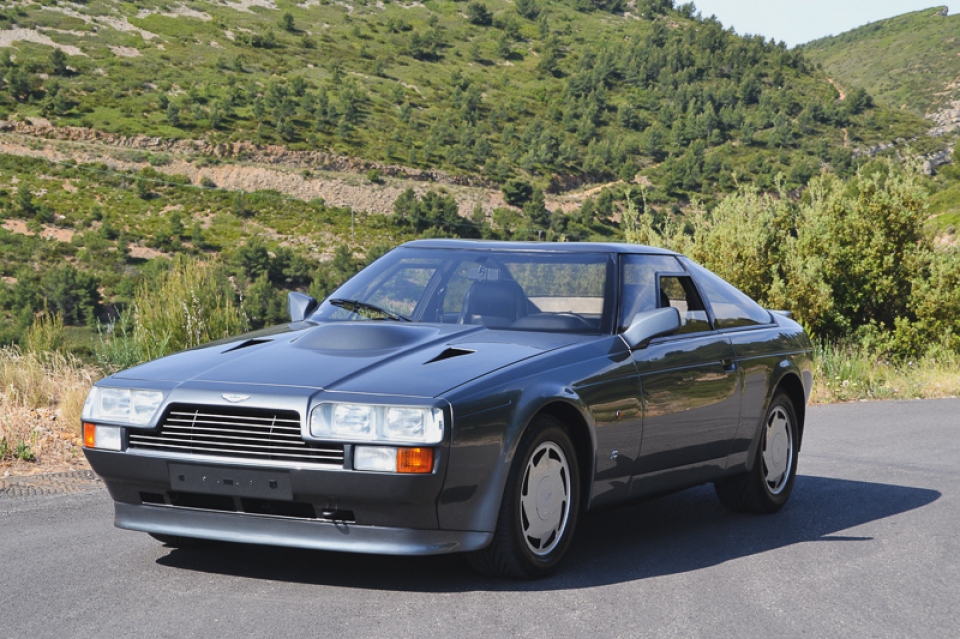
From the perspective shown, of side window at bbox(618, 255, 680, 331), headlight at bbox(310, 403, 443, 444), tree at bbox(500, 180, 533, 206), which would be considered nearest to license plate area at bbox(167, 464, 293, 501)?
headlight at bbox(310, 403, 443, 444)

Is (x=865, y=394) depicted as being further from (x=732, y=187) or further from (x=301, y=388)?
(x=732, y=187)

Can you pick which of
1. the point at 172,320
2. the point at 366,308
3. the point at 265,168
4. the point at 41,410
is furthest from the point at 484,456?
the point at 265,168

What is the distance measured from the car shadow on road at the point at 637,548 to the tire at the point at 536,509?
99 mm

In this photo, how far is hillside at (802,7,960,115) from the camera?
140 meters

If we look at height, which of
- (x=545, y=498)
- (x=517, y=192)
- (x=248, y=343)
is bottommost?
(x=517, y=192)

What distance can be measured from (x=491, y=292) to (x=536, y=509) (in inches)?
53.5

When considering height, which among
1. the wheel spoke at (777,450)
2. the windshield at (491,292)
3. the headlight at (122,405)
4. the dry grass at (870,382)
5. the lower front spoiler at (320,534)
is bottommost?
the dry grass at (870,382)

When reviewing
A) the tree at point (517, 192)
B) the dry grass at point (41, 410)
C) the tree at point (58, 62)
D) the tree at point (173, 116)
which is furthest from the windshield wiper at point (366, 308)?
the tree at point (58, 62)

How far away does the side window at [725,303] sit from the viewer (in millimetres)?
7008

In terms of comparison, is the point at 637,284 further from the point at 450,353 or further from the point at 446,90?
the point at 446,90

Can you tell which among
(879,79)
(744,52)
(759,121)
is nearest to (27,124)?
(759,121)

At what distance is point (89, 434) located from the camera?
504cm

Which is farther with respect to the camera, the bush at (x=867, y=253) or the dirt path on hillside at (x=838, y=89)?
the dirt path on hillside at (x=838, y=89)

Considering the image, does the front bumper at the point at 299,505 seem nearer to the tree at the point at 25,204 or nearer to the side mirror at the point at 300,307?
the side mirror at the point at 300,307
